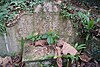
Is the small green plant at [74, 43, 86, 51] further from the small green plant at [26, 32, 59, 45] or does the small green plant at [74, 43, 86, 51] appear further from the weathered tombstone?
the small green plant at [26, 32, 59, 45]

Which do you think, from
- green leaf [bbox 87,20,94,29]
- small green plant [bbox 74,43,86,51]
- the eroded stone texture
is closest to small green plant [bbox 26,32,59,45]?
the eroded stone texture

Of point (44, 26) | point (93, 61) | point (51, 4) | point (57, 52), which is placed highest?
point (51, 4)

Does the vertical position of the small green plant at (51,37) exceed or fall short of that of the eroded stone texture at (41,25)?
it falls short

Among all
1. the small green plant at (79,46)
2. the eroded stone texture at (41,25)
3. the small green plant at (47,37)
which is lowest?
the small green plant at (79,46)

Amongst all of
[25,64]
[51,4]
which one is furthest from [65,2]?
[25,64]

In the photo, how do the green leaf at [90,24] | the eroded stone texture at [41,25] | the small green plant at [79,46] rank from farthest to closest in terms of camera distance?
the eroded stone texture at [41,25]
the small green plant at [79,46]
the green leaf at [90,24]

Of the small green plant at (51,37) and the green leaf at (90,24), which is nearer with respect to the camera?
the green leaf at (90,24)

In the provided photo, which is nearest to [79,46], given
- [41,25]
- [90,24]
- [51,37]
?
[90,24]

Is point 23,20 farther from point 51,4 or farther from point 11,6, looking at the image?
point 51,4

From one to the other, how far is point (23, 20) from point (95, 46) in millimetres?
1644

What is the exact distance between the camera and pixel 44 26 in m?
4.51

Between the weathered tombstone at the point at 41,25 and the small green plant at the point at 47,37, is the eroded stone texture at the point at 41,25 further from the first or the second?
the small green plant at the point at 47,37

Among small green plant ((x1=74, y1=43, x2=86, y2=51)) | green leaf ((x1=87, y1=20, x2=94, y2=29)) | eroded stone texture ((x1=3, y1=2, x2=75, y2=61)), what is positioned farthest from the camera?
eroded stone texture ((x1=3, y1=2, x2=75, y2=61))

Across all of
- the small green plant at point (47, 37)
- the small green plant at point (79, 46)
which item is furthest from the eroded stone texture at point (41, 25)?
the small green plant at point (79, 46)
